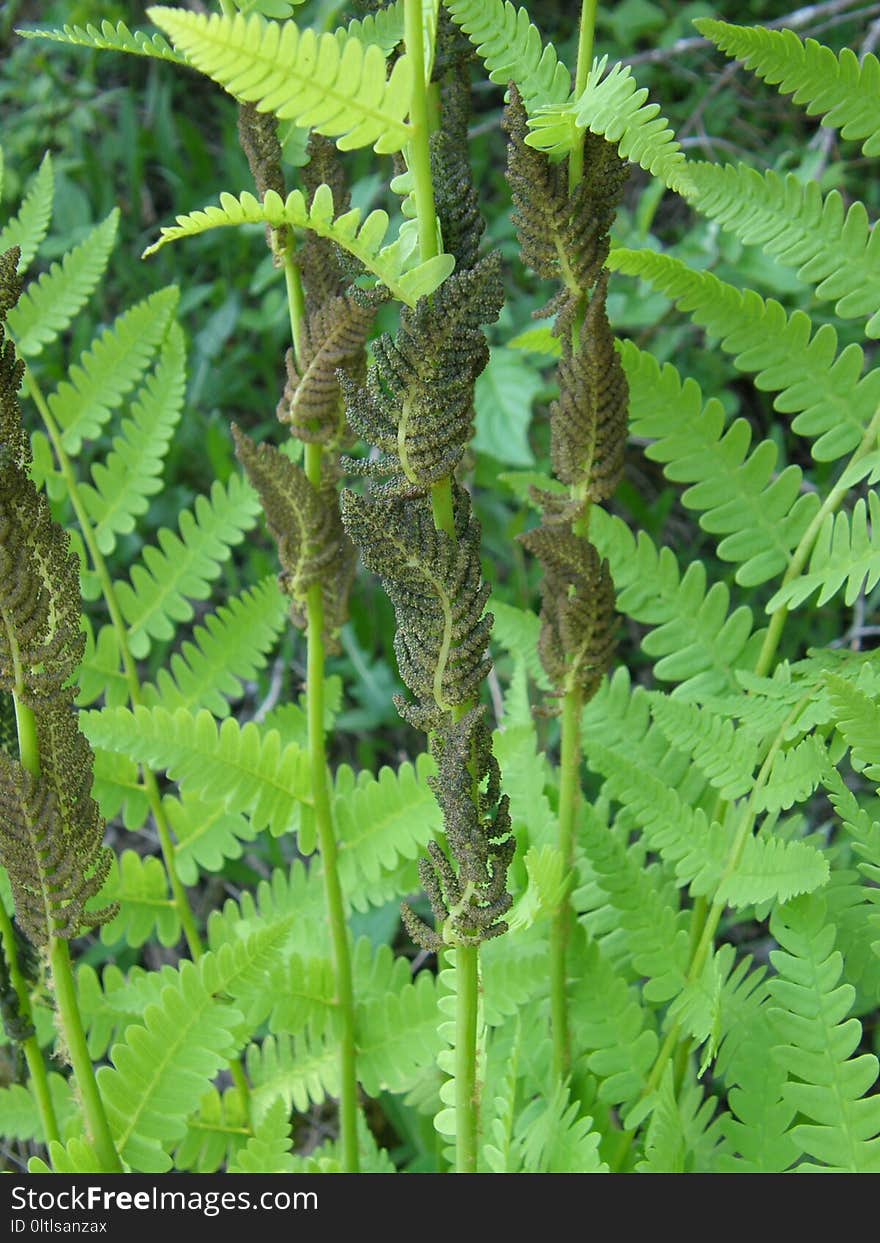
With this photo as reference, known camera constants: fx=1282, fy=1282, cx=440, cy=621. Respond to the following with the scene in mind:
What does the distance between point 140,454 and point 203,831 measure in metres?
0.35

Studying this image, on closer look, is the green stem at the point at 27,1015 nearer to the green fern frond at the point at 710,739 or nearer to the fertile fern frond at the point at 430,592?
the fertile fern frond at the point at 430,592

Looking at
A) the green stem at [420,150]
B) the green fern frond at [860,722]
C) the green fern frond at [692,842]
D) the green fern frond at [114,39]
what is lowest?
the green fern frond at [692,842]

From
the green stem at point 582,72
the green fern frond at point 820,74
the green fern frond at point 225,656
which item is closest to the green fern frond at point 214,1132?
the green fern frond at point 225,656

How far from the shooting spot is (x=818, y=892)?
0.86 m

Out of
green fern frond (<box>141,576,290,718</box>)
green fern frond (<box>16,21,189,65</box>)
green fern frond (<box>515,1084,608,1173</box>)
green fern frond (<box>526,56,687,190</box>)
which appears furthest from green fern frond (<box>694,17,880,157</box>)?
green fern frond (<box>515,1084,608,1173</box>)

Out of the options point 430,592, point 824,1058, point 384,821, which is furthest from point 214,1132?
point 430,592

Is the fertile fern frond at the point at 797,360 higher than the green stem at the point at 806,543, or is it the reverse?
the fertile fern frond at the point at 797,360

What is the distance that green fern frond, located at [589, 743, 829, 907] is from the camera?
2.86 ft

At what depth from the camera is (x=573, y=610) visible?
0.86 metres

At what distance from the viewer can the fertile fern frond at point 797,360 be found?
0.98 metres

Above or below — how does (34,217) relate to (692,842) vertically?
above

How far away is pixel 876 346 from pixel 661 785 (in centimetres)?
147

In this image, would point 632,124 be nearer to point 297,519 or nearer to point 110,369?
point 297,519

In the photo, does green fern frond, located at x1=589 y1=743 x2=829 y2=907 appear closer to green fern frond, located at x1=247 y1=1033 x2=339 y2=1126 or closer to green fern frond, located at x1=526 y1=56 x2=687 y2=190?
green fern frond, located at x1=247 y1=1033 x2=339 y2=1126
